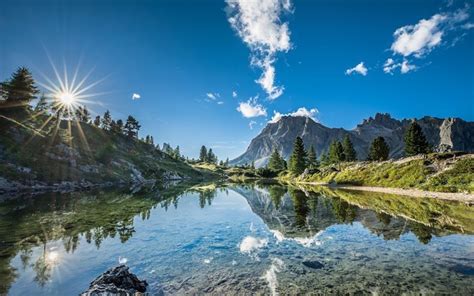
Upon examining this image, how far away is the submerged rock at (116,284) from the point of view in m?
9.91

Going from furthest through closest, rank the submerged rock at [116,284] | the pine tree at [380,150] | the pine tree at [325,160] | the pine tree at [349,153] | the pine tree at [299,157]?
the pine tree at [325,160] < the pine tree at [299,157] < the pine tree at [349,153] < the pine tree at [380,150] < the submerged rock at [116,284]

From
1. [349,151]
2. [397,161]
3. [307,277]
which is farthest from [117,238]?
[349,151]

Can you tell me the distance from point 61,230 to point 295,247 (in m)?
22.0

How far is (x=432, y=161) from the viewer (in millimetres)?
55250

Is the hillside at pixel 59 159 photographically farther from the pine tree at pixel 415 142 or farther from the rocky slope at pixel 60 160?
the pine tree at pixel 415 142

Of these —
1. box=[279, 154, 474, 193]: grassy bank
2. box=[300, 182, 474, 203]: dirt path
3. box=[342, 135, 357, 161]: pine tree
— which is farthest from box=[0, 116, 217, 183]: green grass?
box=[342, 135, 357, 161]: pine tree

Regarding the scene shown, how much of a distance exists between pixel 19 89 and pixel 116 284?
102286 mm

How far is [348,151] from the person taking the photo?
118 m

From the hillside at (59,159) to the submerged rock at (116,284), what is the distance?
212ft

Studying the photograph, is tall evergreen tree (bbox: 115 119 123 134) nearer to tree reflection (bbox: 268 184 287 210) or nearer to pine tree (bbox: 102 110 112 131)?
pine tree (bbox: 102 110 112 131)

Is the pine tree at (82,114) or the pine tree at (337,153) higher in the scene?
the pine tree at (82,114)

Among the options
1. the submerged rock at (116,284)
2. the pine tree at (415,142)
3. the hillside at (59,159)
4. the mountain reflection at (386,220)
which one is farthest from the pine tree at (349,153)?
the submerged rock at (116,284)

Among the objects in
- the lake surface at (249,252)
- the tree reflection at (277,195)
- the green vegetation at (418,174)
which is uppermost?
the green vegetation at (418,174)

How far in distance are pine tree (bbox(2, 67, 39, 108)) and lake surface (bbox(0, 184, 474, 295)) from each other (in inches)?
2846
